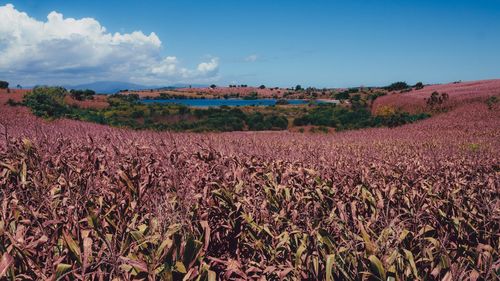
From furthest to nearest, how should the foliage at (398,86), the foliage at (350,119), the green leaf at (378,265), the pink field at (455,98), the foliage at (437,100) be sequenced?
the foliage at (398,86)
the foliage at (350,119)
the foliage at (437,100)
the pink field at (455,98)
the green leaf at (378,265)

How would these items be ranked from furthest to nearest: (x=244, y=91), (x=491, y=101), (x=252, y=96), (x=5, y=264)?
(x=244, y=91) < (x=252, y=96) < (x=491, y=101) < (x=5, y=264)

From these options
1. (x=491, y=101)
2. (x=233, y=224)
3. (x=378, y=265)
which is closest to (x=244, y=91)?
(x=491, y=101)

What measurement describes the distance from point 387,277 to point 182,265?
4.07 feet

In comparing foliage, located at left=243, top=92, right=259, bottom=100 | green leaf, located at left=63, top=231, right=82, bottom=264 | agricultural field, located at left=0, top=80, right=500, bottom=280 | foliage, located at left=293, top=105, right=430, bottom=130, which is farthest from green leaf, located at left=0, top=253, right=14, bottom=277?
foliage, located at left=243, top=92, right=259, bottom=100

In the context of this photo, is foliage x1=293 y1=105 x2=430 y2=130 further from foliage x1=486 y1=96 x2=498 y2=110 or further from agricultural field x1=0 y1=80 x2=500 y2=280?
agricultural field x1=0 y1=80 x2=500 y2=280

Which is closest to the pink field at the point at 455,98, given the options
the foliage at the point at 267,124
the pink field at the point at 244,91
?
the foliage at the point at 267,124

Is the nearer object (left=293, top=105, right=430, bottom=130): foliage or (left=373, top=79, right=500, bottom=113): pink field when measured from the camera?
(left=373, top=79, right=500, bottom=113): pink field

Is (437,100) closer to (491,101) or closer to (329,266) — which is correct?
(491,101)

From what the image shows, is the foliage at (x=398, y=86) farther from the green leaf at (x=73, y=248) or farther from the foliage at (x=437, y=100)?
the green leaf at (x=73, y=248)

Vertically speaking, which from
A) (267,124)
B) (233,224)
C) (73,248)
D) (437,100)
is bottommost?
(267,124)

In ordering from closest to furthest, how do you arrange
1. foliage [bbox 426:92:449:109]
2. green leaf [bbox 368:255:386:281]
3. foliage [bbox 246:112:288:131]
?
1. green leaf [bbox 368:255:386:281]
2. foliage [bbox 426:92:449:109]
3. foliage [bbox 246:112:288:131]

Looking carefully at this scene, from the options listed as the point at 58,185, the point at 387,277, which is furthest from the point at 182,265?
the point at 58,185

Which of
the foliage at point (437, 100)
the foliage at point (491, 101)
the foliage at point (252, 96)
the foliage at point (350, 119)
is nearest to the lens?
the foliage at point (491, 101)

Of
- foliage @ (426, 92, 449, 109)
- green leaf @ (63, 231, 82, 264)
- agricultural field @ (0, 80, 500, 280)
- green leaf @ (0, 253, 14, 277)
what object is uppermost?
green leaf @ (0, 253, 14, 277)
